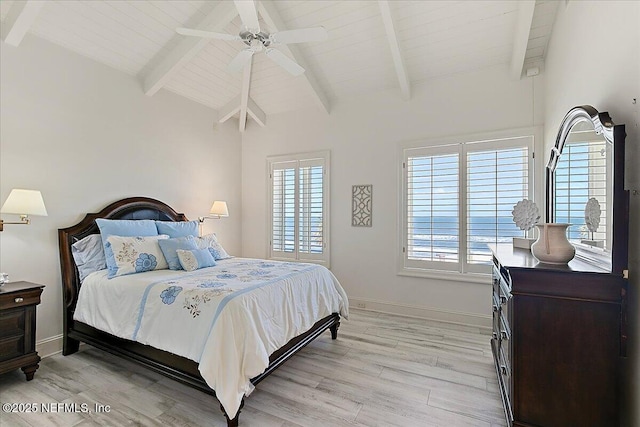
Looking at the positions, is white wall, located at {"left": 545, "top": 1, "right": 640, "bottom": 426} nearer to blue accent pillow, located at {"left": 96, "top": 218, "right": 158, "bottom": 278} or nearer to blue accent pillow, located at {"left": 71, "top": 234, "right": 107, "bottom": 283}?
blue accent pillow, located at {"left": 96, "top": 218, "right": 158, "bottom": 278}

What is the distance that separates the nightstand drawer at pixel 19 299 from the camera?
2.40m

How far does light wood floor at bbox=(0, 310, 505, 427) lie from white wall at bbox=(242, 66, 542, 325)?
0.94m

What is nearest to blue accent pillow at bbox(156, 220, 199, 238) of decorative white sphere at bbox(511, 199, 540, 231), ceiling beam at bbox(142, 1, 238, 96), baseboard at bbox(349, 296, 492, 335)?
ceiling beam at bbox(142, 1, 238, 96)

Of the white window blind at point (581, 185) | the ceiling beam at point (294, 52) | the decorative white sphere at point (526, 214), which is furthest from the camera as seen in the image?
the ceiling beam at point (294, 52)

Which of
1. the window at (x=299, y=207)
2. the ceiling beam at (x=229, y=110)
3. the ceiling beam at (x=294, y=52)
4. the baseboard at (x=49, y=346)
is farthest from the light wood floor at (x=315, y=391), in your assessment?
the ceiling beam at (x=229, y=110)

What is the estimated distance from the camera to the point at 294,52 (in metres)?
3.89

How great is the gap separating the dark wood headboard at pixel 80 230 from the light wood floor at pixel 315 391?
1.84 feet

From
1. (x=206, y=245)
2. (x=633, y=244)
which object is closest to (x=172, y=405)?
(x=206, y=245)

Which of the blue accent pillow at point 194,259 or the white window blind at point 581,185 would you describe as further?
the blue accent pillow at point 194,259

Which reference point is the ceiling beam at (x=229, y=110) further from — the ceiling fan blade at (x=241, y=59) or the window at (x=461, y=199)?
the window at (x=461, y=199)

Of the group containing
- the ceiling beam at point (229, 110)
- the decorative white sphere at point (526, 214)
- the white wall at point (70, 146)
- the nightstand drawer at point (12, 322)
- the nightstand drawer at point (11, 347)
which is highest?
the ceiling beam at point (229, 110)

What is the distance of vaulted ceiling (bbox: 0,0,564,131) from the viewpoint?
302 cm

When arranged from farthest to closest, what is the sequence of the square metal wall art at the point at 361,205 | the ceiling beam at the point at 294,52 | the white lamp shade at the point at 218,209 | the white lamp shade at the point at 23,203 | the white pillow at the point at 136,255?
the white lamp shade at the point at 218,209 → the square metal wall art at the point at 361,205 → the ceiling beam at the point at 294,52 → the white pillow at the point at 136,255 → the white lamp shade at the point at 23,203

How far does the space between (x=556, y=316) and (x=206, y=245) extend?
3.34 meters
